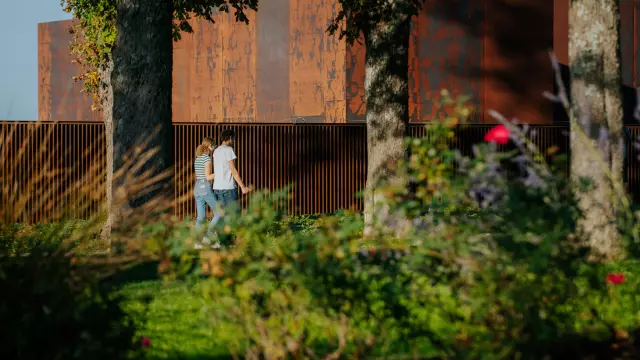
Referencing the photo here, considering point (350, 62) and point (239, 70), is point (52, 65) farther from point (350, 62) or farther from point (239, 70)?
point (350, 62)

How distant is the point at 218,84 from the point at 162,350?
76.4 ft

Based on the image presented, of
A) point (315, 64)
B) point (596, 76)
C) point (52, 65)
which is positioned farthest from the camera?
point (52, 65)

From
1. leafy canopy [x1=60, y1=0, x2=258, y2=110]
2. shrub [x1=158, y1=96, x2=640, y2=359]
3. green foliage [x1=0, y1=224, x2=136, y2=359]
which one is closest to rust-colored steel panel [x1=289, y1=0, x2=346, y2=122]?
leafy canopy [x1=60, y1=0, x2=258, y2=110]

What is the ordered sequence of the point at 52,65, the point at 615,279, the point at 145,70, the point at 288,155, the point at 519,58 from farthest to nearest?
the point at 52,65 → the point at 519,58 → the point at 288,155 → the point at 145,70 → the point at 615,279

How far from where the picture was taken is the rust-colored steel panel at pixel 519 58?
26641 mm

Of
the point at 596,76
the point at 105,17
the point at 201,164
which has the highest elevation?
the point at 105,17

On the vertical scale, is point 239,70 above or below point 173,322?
above

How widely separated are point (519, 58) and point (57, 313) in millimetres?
23986

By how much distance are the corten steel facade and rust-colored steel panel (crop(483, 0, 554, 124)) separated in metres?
0.03

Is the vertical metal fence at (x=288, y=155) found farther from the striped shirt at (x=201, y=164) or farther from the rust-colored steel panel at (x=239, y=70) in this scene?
the rust-colored steel panel at (x=239, y=70)

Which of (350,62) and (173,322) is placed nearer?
(173,322)

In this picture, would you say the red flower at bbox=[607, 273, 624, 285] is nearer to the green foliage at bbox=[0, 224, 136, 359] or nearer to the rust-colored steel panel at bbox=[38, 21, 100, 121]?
the green foliage at bbox=[0, 224, 136, 359]

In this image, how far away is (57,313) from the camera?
4.25 metres

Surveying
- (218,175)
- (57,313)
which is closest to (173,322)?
(57,313)
